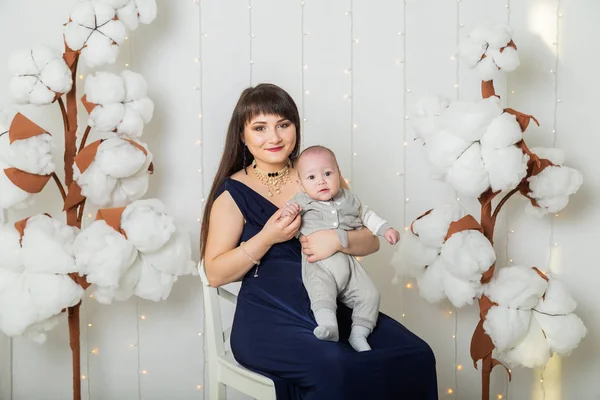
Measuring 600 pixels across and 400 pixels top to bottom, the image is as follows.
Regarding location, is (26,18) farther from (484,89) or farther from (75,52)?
(484,89)

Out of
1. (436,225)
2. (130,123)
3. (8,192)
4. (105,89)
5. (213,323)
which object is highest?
(105,89)

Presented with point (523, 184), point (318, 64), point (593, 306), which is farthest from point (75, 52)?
point (593, 306)

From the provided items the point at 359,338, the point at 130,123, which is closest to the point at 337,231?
the point at 359,338

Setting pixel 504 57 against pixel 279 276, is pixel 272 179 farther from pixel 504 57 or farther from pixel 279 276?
pixel 504 57

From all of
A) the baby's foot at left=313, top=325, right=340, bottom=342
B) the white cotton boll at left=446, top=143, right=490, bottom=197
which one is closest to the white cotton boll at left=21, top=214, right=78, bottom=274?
the baby's foot at left=313, top=325, right=340, bottom=342

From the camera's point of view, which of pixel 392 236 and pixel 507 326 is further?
pixel 507 326

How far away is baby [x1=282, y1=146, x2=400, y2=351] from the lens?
1.99m

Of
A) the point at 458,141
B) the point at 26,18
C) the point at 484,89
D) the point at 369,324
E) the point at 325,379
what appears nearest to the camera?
the point at 325,379

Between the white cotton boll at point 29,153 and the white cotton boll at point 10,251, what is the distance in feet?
0.66

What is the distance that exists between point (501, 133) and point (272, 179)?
697 mm

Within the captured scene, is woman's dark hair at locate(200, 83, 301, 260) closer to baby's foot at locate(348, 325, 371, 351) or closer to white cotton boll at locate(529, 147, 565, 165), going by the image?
baby's foot at locate(348, 325, 371, 351)

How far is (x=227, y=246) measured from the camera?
2191 millimetres

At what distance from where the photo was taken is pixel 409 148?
287 centimetres

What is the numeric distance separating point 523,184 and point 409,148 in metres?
0.50
